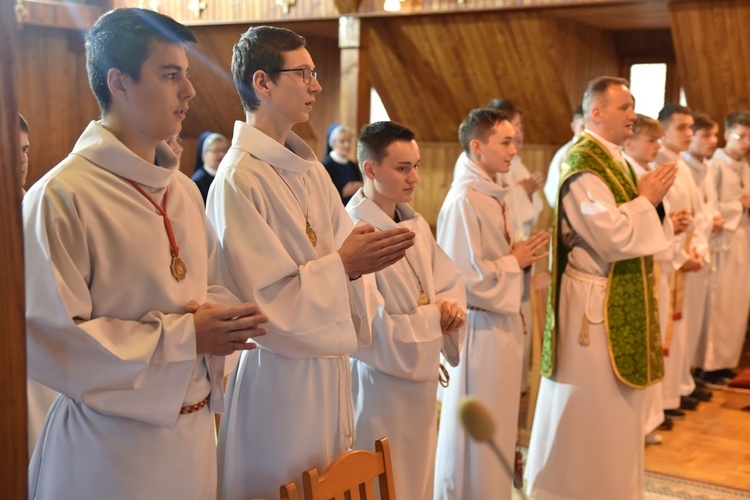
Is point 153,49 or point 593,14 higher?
point 593,14

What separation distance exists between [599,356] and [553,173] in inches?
142

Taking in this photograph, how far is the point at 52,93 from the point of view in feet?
24.2

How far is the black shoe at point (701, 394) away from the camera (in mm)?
6246

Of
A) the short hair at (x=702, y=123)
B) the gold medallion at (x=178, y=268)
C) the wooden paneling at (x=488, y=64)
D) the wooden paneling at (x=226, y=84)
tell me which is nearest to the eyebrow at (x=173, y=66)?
the gold medallion at (x=178, y=268)

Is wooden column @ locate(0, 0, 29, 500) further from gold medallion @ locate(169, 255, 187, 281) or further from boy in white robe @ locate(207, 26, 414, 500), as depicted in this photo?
boy in white robe @ locate(207, 26, 414, 500)

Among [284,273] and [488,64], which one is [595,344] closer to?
[284,273]

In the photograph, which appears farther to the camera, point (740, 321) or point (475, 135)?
point (740, 321)

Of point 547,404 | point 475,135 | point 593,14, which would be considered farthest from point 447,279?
point 593,14

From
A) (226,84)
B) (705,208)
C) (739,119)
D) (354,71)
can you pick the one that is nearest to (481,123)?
(705,208)

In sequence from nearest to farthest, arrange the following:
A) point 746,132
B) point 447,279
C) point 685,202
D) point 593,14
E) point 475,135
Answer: point 447,279, point 475,135, point 685,202, point 746,132, point 593,14

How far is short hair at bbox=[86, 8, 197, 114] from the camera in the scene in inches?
72.0

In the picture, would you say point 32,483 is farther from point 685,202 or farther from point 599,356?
point 685,202

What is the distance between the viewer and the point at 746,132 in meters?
6.88

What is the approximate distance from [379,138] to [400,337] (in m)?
0.70
